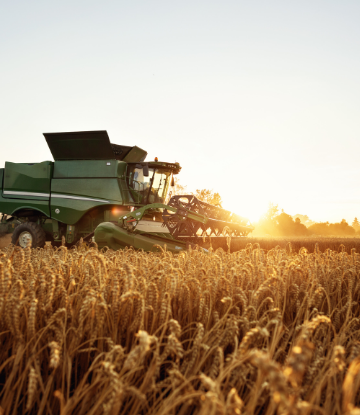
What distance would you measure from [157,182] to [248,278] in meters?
8.70

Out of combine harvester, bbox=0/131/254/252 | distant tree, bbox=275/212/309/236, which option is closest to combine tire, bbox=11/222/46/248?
combine harvester, bbox=0/131/254/252

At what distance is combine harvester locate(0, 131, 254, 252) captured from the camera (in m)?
10.2

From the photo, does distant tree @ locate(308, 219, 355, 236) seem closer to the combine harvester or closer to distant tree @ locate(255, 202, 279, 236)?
distant tree @ locate(255, 202, 279, 236)

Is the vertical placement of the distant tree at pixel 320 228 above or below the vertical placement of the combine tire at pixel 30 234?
above

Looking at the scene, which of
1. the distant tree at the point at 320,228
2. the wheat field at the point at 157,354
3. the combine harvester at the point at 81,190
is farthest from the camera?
the distant tree at the point at 320,228

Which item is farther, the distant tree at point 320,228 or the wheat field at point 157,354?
the distant tree at point 320,228

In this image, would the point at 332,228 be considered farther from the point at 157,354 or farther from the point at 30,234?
the point at 157,354

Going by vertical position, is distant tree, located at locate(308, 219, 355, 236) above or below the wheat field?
above

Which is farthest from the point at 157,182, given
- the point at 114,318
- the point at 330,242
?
the point at 114,318

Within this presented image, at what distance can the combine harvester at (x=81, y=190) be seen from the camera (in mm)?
10234

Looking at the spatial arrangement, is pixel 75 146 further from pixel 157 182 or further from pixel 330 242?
pixel 330 242

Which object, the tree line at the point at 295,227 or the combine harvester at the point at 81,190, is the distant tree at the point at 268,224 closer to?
the tree line at the point at 295,227

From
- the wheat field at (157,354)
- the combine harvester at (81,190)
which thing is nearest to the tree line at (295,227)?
the combine harvester at (81,190)

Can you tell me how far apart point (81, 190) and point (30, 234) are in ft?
6.87
